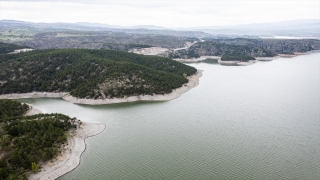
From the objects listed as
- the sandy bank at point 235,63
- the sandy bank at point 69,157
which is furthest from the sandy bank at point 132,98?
the sandy bank at point 235,63

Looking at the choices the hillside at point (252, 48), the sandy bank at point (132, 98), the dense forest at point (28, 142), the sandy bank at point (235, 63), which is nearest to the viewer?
the dense forest at point (28, 142)

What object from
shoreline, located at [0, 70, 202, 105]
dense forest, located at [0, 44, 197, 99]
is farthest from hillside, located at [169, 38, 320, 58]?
shoreline, located at [0, 70, 202, 105]

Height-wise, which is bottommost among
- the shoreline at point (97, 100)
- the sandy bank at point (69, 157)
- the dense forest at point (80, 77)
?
the sandy bank at point (69, 157)

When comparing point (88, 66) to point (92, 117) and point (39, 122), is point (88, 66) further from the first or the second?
point (39, 122)

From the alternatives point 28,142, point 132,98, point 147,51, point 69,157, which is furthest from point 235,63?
point 28,142

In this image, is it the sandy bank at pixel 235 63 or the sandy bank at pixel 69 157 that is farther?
the sandy bank at pixel 235 63

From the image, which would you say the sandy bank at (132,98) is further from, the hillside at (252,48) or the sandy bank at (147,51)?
the sandy bank at (147,51)
